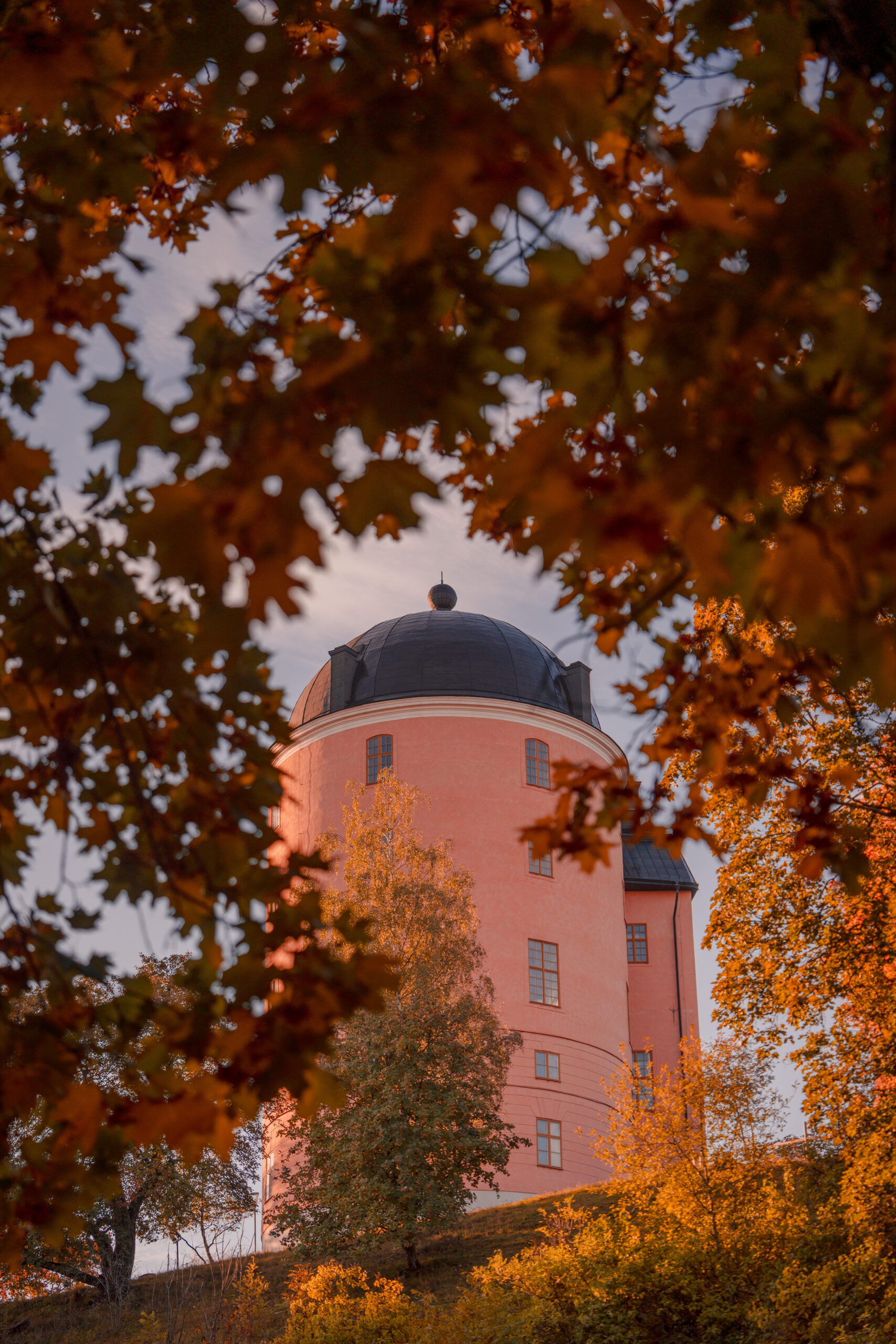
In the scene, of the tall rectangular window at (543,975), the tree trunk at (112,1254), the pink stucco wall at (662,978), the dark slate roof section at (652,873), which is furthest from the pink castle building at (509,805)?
the tree trunk at (112,1254)

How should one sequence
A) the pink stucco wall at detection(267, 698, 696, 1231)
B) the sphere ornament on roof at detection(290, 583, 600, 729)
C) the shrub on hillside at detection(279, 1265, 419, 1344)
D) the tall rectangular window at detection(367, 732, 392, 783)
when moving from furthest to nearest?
the sphere ornament on roof at detection(290, 583, 600, 729) < the tall rectangular window at detection(367, 732, 392, 783) < the pink stucco wall at detection(267, 698, 696, 1231) < the shrub on hillside at detection(279, 1265, 419, 1344)

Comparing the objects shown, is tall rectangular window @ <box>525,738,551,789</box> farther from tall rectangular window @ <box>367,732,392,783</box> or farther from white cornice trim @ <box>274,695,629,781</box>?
tall rectangular window @ <box>367,732,392,783</box>

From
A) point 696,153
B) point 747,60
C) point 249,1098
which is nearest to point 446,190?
point 696,153

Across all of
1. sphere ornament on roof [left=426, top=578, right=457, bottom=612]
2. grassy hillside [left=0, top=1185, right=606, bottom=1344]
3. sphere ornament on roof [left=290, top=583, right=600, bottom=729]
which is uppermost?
sphere ornament on roof [left=426, top=578, right=457, bottom=612]

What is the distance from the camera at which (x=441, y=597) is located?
34.7 meters

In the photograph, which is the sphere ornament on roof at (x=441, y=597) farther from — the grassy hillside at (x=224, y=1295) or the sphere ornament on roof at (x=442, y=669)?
the grassy hillside at (x=224, y=1295)

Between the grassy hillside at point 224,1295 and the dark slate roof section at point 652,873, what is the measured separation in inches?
543

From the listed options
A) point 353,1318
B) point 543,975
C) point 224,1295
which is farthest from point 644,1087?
point 543,975

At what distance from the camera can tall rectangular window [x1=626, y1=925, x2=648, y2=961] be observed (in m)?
34.9

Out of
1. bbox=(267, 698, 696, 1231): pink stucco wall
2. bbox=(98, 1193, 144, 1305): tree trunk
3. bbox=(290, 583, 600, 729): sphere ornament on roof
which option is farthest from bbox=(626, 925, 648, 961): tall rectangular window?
bbox=(98, 1193, 144, 1305): tree trunk

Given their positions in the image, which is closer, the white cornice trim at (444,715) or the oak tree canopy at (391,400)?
the oak tree canopy at (391,400)

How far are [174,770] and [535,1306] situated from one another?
9.78m

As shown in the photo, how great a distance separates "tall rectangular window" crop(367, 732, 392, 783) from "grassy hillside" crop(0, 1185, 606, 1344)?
10.7 metres

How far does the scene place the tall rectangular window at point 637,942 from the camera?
34906mm
